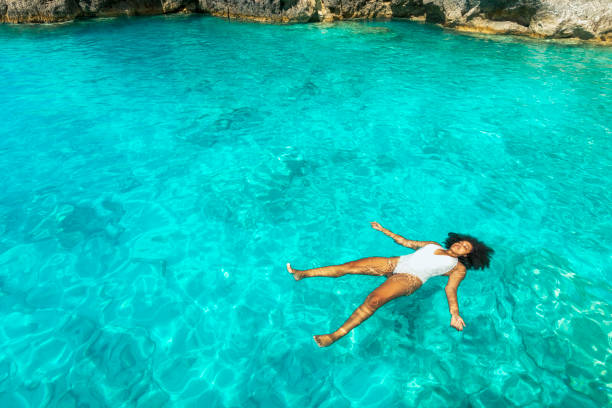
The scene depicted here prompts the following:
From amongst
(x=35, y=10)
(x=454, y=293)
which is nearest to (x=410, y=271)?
(x=454, y=293)

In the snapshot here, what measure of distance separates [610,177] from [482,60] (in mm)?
8581

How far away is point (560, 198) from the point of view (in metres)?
7.05

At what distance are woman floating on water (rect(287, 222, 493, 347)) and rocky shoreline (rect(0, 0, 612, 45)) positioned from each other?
17.2 m

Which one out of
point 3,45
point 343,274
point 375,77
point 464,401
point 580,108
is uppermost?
point 3,45

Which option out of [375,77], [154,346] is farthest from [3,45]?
[154,346]

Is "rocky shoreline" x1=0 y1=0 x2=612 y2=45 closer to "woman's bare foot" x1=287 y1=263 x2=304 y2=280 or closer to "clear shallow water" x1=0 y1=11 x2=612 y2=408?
"clear shallow water" x1=0 y1=11 x2=612 y2=408

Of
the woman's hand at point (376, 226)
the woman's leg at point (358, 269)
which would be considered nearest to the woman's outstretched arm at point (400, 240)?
the woman's hand at point (376, 226)

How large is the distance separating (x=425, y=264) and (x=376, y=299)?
939 mm

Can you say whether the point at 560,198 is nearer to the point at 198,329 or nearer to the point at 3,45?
the point at 198,329

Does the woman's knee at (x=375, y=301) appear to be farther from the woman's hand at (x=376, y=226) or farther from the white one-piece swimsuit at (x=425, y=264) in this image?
the woman's hand at (x=376, y=226)

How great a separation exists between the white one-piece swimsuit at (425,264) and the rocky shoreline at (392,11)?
17863 mm

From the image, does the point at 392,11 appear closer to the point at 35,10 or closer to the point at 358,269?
the point at 35,10

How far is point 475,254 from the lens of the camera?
534 centimetres

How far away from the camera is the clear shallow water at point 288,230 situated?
427 centimetres
